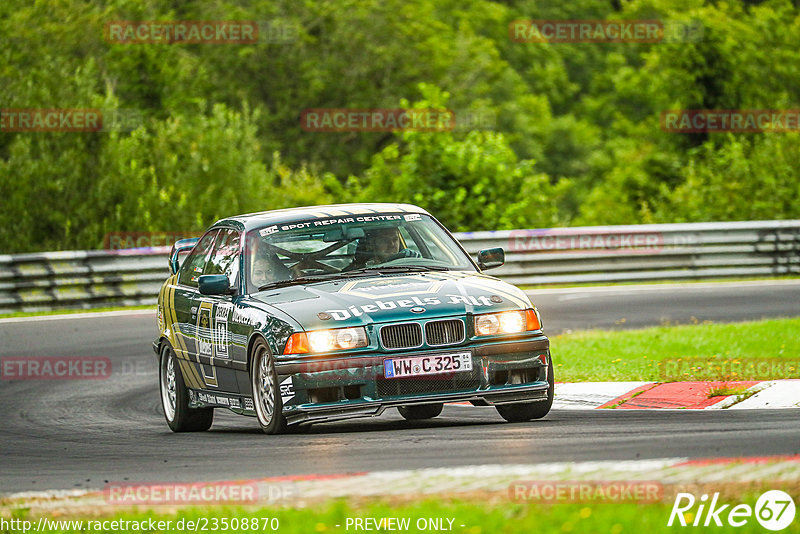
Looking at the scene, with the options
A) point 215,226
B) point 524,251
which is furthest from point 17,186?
point 215,226

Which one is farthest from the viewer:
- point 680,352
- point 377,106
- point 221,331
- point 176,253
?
point 377,106

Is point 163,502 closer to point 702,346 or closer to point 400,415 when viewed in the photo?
point 400,415

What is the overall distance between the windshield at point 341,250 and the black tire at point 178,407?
1316 mm

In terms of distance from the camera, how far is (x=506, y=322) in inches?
378

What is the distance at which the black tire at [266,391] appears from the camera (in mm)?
9438

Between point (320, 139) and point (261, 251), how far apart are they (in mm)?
48606

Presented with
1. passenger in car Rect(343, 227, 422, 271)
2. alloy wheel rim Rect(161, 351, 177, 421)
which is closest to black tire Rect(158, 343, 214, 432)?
alloy wheel rim Rect(161, 351, 177, 421)

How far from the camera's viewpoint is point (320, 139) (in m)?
58.8

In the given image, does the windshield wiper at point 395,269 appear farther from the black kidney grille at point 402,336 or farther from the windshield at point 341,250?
the black kidney grille at point 402,336

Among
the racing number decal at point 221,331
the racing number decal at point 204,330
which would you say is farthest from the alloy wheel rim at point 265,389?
the racing number decal at point 204,330

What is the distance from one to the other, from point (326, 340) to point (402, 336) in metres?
0.48

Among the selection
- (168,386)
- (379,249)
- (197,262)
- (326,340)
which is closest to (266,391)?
(326,340)

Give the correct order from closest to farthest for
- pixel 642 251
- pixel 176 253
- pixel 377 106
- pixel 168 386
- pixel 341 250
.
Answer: pixel 341 250, pixel 168 386, pixel 176 253, pixel 642 251, pixel 377 106

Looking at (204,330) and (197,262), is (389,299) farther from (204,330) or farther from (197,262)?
(197,262)
